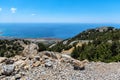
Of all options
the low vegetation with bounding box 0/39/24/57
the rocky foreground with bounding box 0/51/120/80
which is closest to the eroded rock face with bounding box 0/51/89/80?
the rocky foreground with bounding box 0/51/120/80

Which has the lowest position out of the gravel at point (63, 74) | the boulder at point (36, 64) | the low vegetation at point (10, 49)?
the low vegetation at point (10, 49)

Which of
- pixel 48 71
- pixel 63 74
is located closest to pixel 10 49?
pixel 48 71

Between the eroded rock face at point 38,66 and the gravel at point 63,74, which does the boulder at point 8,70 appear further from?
the gravel at point 63,74

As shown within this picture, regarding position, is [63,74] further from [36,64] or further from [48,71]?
[36,64]

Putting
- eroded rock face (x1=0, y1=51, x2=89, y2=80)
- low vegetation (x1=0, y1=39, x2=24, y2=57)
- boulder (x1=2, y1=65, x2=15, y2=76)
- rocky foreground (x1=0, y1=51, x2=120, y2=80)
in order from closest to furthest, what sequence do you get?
rocky foreground (x1=0, y1=51, x2=120, y2=80)
eroded rock face (x1=0, y1=51, x2=89, y2=80)
boulder (x1=2, y1=65, x2=15, y2=76)
low vegetation (x1=0, y1=39, x2=24, y2=57)

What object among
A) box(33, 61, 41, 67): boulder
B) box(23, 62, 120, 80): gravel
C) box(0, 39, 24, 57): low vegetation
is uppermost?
box(33, 61, 41, 67): boulder

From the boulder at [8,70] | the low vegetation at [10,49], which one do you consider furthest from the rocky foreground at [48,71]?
the low vegetation at [10,49]

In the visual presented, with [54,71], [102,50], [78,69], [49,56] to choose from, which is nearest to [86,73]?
[78,69]

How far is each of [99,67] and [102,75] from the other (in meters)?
3.39

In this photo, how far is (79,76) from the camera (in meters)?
16.4

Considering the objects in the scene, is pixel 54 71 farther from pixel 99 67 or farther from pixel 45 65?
pixel 99 67

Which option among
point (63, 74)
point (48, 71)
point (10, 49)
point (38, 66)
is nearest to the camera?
point (63, 74)

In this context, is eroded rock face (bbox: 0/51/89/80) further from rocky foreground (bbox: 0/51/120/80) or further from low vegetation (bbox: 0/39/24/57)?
low vegetation (bbox: 0/39/24/57)

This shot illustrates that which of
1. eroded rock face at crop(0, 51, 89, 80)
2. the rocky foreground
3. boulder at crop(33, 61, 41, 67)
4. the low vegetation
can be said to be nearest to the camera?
the rocky foreground
